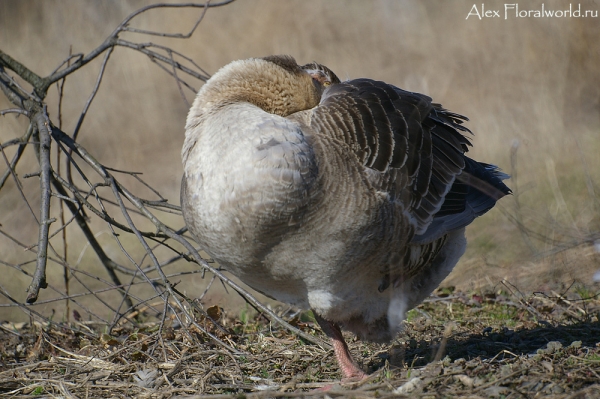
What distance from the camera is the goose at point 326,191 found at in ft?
9.93

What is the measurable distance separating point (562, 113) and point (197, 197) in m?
7.21

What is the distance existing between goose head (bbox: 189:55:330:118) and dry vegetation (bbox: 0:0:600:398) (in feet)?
2.94

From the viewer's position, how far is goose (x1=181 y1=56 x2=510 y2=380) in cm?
303

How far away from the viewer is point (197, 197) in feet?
10.3

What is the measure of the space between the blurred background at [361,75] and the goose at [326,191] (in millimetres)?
2998

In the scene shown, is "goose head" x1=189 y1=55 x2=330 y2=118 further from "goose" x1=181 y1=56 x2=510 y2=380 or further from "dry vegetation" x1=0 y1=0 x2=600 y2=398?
"dry vegetation" x1=0 y1=0 x2=600 y2=398

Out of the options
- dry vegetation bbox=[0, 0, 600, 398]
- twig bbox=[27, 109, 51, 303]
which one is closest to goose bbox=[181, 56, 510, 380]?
dry vegetation bbox=[0, 0, 600, 398]

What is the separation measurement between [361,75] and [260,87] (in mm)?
7326

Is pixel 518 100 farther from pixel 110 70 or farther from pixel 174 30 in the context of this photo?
pixel 110 70

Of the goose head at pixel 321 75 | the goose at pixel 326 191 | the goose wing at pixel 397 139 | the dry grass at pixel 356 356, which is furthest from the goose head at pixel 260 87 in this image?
the dry grass at pixel 356 356

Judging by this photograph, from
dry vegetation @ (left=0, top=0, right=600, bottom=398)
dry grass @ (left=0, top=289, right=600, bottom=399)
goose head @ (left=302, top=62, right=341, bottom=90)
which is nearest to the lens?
dry grass @ (left=0, top=289, right=600, bottom=399)

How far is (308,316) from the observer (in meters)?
5.41

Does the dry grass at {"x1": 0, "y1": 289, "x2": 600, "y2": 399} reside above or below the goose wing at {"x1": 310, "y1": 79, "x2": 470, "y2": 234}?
below

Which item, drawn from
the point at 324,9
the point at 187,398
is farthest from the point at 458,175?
the point at 324,9
